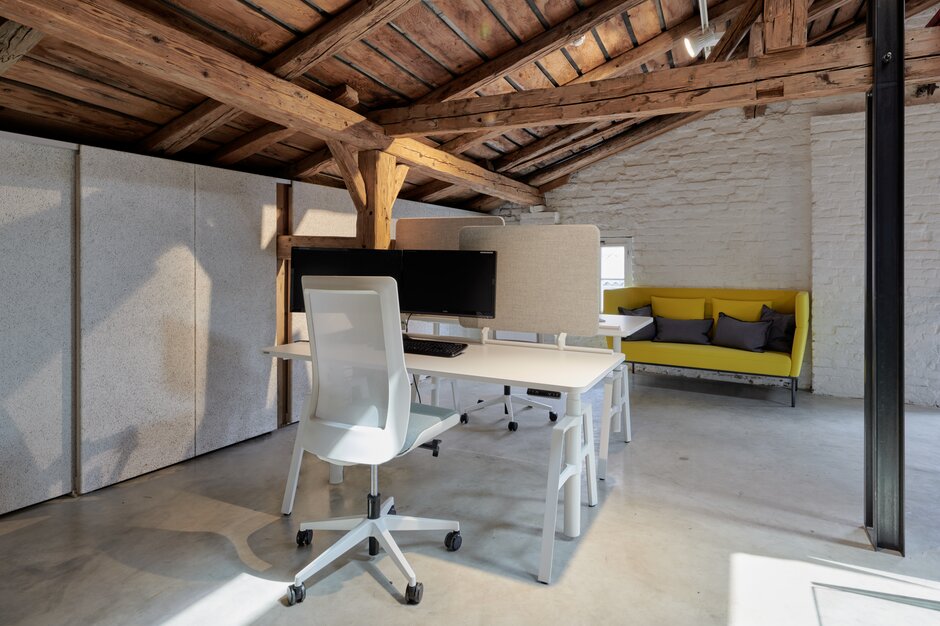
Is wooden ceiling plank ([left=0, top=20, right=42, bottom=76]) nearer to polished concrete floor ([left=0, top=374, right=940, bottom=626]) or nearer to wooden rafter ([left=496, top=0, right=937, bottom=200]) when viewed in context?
polished concrete floor ([left=0, top=374, right=940, bottom=626])

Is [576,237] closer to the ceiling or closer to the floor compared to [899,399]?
closer to the ceiling

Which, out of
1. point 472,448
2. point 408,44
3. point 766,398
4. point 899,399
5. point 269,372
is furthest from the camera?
point 766,398

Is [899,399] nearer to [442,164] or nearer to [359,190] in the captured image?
[359,190]

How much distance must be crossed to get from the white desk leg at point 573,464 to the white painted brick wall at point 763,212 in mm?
4130

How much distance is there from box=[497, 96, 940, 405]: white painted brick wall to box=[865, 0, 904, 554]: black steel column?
10.8 feet

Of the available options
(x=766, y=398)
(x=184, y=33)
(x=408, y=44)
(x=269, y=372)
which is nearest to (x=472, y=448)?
(x=269, y=372)

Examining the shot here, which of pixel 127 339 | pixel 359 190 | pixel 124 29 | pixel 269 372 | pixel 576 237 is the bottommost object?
pixel 269 372

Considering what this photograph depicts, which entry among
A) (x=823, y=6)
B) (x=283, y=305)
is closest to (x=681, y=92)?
(x=823, y=6)

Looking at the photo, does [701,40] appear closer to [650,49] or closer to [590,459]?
[650,49]

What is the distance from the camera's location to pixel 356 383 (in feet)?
6.47

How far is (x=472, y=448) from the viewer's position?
144 inches

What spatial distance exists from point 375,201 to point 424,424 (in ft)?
6.49

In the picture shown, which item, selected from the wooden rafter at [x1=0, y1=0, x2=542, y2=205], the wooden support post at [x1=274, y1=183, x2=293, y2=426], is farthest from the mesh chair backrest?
the wooden support post at [x1=274, y1=183, x2=293, y2=426]

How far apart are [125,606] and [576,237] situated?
2.48 metres
